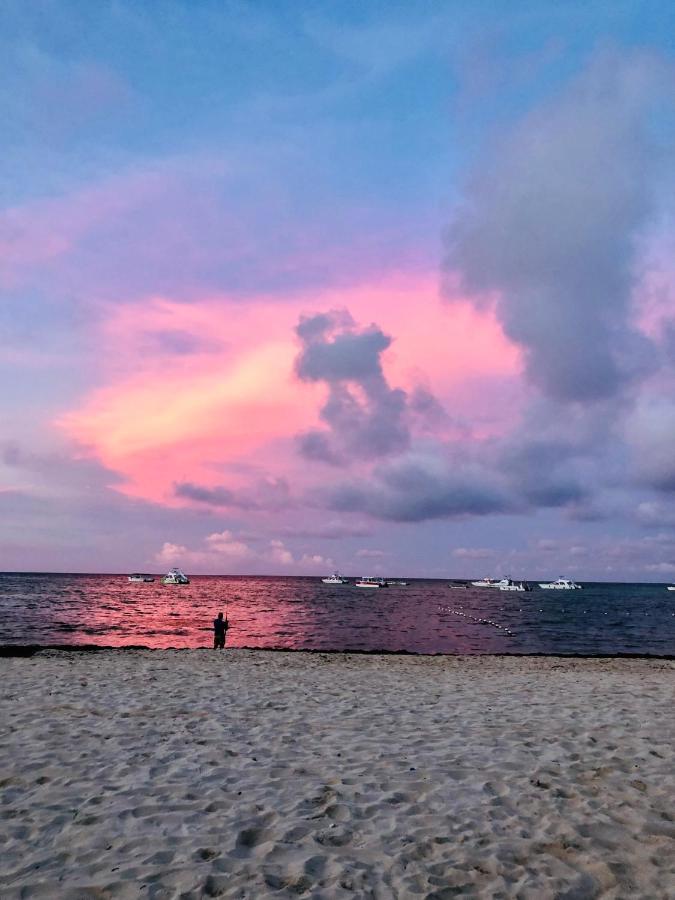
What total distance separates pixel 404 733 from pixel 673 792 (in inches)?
166

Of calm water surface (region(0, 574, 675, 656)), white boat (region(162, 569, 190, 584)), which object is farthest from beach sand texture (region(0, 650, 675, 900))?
white boat (region(162, 569, 190, 584))

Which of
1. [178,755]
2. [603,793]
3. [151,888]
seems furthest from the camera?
A: [178,755]

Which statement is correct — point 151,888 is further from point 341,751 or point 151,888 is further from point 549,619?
point 549,619

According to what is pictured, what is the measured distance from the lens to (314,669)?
791 inches

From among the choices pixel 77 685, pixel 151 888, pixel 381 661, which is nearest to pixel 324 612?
pixel 381 661

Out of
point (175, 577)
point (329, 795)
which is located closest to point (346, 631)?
point (329, 795)

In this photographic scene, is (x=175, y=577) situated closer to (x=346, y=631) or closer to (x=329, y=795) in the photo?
(x=346, y=631)

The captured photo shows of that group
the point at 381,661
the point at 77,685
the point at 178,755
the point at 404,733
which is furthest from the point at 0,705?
the point at 381,661

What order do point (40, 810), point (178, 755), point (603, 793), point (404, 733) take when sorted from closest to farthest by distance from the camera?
point (40, 810), point (603, 793), point (178, 755), point (404, 733)

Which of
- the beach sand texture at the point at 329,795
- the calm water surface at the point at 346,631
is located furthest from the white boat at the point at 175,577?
the beach sand texture at the point at 329,795

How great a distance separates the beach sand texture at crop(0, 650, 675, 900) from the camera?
567cm

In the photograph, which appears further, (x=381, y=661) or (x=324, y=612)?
(x=324, y=612)

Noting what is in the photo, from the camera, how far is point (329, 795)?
751cm

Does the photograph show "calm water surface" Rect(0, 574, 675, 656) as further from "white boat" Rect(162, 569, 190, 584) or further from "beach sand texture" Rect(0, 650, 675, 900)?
"white boat" Rect(162, 569, 190, 584)
